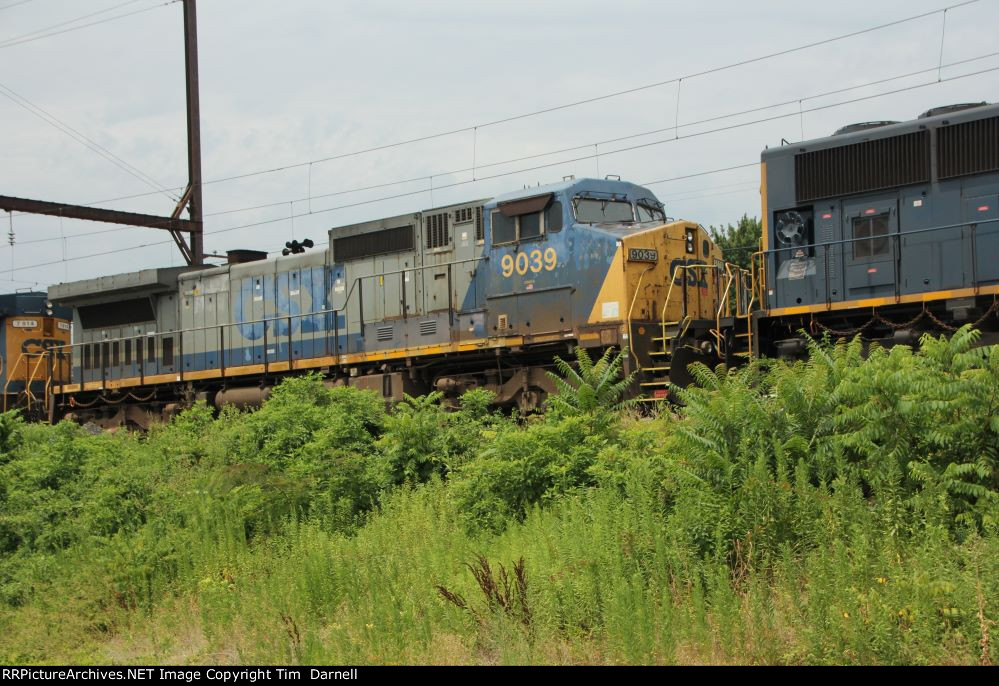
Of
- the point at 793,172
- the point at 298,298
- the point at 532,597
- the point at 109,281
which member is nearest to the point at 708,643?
the point at 532,597

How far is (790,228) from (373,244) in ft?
25.5

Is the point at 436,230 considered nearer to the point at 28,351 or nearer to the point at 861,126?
the point at 861,126

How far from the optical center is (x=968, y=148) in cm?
1260

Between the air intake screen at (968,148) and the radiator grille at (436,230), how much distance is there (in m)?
7.88

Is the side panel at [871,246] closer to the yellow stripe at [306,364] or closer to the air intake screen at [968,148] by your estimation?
the air intake screen at [968,148]

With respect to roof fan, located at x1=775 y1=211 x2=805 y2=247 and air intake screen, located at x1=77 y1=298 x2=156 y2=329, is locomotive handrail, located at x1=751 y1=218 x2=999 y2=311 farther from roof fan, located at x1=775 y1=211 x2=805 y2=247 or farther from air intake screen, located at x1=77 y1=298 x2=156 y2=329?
air intake screen, located at x1=77 y1=298 x2=156 y2=329

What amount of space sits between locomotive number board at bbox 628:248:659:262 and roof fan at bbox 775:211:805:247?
6.04 ft

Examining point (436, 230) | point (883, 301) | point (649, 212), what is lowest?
point (883, 301)

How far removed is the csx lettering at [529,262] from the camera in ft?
50.6

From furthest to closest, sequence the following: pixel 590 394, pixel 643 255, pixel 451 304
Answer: pixel 451 304 < pixel 643 255 < pixel 590 394

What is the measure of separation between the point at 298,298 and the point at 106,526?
924 centimetres

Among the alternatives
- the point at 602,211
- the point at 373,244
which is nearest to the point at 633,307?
the point at 602,211

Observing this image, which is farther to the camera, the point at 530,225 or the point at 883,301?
the point at 530,225

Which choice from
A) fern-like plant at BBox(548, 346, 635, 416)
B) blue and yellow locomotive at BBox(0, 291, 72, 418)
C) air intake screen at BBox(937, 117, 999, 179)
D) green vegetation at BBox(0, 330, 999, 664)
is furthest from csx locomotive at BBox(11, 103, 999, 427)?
blue and yellow locomotive at BBox(0, 291, 72, 418)
